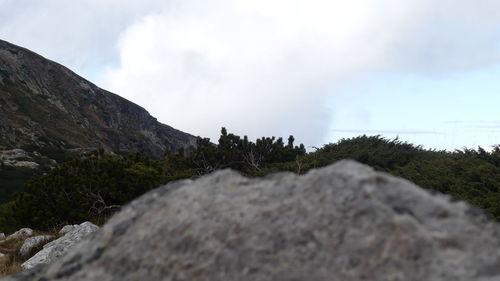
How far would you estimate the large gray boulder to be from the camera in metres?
2.07

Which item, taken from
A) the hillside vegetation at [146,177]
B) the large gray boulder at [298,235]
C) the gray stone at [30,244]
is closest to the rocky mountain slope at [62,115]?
the hillside vegetation at [146,177]

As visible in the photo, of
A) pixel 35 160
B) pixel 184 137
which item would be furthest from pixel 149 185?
pixel 184 137

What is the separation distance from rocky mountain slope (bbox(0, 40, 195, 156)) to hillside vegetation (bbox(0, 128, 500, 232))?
56.1 meters

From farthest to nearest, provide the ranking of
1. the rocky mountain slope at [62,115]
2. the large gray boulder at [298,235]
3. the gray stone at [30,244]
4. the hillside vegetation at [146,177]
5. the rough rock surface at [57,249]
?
the rocky mountain slope at [62,115] < the hillside vegetation at [146,177] < the gray stone at [30,244] < the rough rock surface at [57,249] < the large gray boulder at [298,235]

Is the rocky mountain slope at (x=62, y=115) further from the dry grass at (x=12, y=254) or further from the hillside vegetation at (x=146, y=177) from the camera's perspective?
the dry grass at (x=12, y=254)

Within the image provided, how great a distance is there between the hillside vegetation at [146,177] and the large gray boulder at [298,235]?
1122cm

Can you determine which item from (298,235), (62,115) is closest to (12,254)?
(298,235)

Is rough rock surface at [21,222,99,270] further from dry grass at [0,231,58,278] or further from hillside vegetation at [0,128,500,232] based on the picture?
hillside vegetation at [0,128,500,232]

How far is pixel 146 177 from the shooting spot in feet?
56.0

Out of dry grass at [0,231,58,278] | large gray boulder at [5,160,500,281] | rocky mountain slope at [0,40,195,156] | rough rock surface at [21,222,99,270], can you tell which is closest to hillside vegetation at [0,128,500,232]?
dry grass at [0,231,58,278]

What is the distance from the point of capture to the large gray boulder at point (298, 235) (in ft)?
6.80

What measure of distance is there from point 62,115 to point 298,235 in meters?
99.8

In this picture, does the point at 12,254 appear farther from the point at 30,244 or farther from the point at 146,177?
the point at 146,177

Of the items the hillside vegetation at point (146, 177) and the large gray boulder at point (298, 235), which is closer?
the large gray boulder at point (298, 235)
